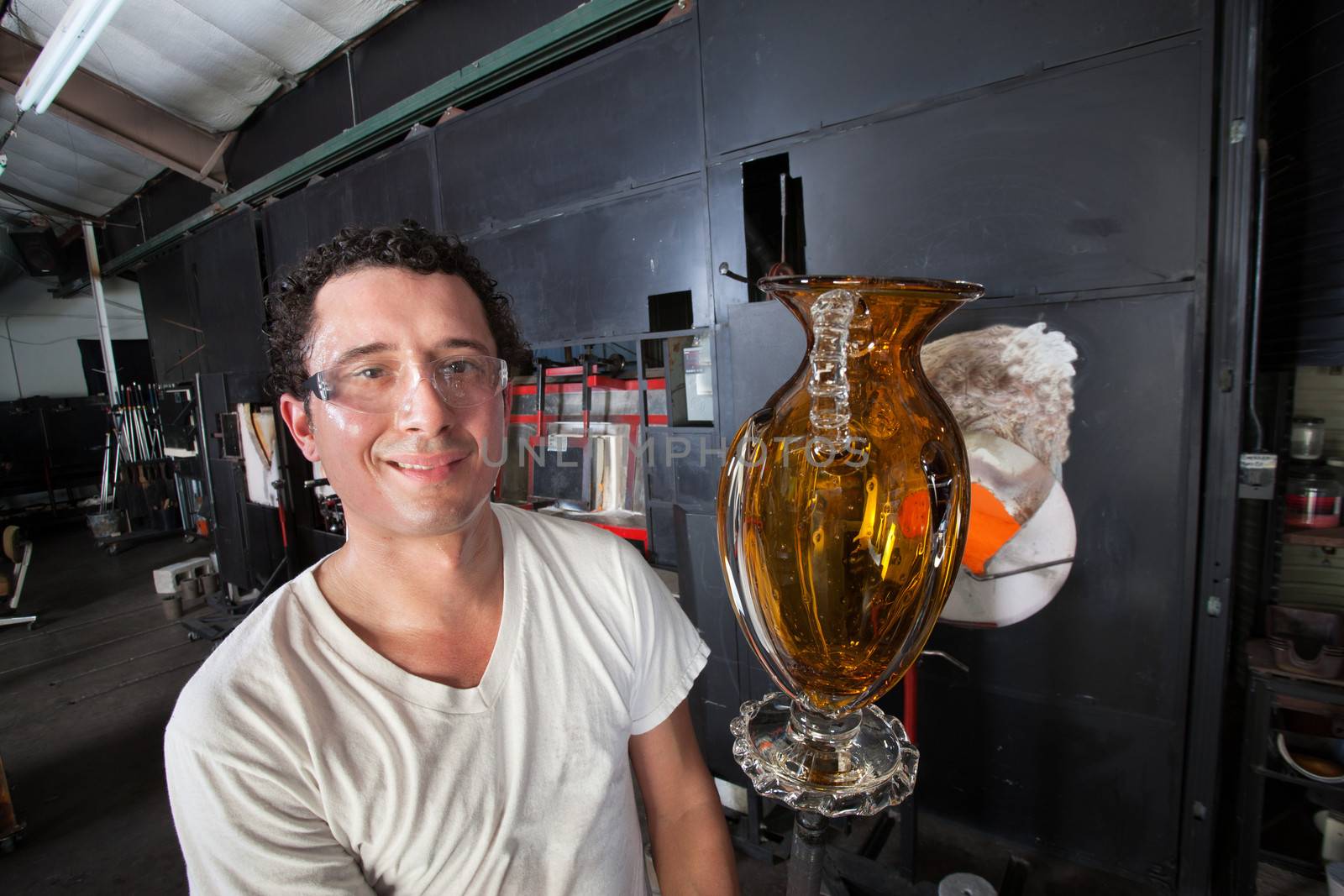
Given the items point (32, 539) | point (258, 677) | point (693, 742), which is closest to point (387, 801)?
point (258, 677)

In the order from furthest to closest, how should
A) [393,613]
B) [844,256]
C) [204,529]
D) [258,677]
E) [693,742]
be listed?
[204,529] → [844,256] → [693,742] → [393,613] → [258,677]

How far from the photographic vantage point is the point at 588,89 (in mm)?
2498

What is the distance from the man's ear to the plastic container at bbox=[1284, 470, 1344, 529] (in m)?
2.56

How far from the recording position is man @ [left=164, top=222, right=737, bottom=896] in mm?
746

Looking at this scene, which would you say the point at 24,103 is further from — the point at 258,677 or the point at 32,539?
the point at 32,539

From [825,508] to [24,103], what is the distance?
212 inches

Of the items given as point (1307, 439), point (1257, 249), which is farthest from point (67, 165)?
point (1307, 439)

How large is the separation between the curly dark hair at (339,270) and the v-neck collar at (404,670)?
12.1 inches

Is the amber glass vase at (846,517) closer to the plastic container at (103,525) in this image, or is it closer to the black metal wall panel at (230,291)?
the black metal wall panel at (230,291)

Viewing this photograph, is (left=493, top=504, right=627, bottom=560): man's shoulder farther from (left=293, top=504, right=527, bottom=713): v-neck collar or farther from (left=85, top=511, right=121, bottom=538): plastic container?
(left=85, top=511, right=121, bottom=538): plastic container

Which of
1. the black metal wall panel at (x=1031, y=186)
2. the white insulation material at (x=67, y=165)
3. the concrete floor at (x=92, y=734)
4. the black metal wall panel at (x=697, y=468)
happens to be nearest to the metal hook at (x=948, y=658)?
the black metal wall panel at (x=697, y=468)

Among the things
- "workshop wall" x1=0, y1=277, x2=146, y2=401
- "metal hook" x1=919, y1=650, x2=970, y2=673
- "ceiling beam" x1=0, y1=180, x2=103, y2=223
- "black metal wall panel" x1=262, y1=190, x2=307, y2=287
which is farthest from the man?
"workshop wall" x1=0, y1=277, x2=146, y2=401

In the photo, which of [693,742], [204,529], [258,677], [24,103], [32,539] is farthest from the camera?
[32,539]

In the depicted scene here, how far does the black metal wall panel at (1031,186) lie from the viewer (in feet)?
4.82
